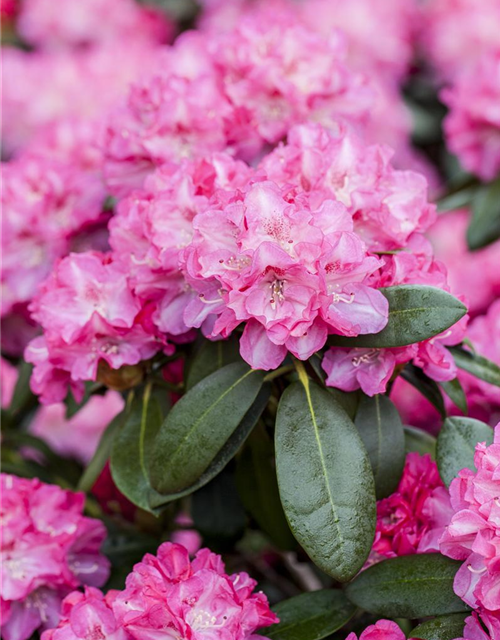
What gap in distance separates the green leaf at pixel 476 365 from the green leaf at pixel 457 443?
0.24 ft

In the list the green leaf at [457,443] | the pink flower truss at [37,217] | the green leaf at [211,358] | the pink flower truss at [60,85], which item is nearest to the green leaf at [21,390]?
the pink flower truss at [37,217]

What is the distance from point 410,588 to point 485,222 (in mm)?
922

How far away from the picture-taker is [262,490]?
1.20 meters

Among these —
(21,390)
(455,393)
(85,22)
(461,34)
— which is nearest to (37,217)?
(21,390)

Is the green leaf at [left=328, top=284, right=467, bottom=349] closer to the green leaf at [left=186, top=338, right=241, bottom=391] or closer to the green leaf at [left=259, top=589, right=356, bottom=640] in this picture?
the green leaf at [left=186, top=338, right=241, bottom=391]

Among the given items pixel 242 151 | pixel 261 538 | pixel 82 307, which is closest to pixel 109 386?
pixel 82 307

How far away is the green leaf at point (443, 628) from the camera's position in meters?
0.92

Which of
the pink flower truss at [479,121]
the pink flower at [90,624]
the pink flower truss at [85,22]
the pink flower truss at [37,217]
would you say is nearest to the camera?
the pink flower at [90,624]

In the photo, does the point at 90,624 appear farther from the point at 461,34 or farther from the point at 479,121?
the point at 461,34

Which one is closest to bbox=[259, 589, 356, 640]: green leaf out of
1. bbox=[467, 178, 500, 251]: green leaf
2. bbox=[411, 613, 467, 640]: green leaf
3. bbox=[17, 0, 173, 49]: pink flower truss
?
bbox=[411, 613, 467, 640]: green leaf

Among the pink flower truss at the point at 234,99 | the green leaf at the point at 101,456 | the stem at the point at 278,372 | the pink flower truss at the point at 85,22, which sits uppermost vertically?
the pink flower truss at the point at 234,99

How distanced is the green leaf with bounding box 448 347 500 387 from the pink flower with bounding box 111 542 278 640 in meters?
0.37

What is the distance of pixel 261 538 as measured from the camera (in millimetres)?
1688

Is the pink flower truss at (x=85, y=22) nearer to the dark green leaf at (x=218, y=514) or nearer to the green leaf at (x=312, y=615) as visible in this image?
the dark green leaf at (x=218, y=514)
